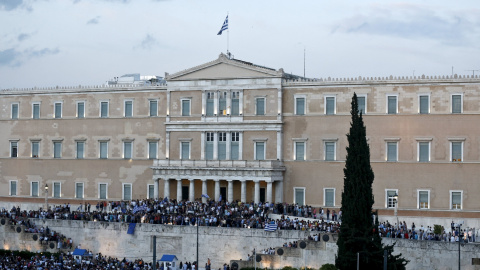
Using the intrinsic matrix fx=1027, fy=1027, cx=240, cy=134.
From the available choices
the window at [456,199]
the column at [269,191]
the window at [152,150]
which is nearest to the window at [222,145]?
the column at [269,191]

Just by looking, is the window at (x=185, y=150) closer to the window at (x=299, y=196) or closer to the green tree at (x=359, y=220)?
the window at (x=299, y=196)

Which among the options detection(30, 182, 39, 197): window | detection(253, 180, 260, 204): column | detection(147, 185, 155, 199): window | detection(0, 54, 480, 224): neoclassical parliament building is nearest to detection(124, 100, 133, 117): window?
detection(0, 54, 480, 224): neoclassical parliament building

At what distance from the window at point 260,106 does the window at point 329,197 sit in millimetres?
8177

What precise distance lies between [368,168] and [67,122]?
37.8 meters

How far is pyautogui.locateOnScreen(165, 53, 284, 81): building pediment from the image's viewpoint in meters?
82.3

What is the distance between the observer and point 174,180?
277 feet

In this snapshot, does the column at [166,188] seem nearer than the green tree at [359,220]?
No

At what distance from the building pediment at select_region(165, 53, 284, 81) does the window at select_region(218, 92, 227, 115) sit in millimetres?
1469

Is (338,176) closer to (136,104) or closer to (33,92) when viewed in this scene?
(136,104)

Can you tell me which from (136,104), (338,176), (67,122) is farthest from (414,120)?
(67,122)

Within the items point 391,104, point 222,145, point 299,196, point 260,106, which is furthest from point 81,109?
point 391,104

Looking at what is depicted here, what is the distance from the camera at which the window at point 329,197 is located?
262ft

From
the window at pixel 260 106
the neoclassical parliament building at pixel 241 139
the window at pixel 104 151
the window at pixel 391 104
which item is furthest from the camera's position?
the window at pixel 104 151

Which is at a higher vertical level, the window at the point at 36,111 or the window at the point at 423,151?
the window at the point at 36,111
